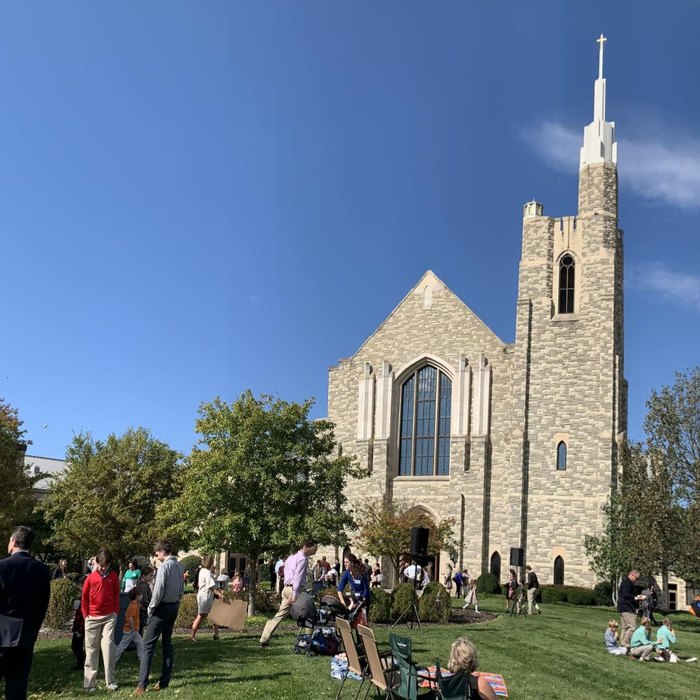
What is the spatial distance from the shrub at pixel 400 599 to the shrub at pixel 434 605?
0.68 meters

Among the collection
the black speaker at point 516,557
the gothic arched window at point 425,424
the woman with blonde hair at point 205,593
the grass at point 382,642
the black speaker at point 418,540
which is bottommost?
the grass at point 382,642

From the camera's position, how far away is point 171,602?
10.9m

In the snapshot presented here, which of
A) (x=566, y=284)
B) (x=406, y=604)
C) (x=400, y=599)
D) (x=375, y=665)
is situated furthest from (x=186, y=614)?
(x=566, y=284)

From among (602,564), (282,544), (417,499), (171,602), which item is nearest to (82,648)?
(171,602)

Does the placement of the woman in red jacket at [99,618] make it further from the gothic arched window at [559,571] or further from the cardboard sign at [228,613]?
the gothic arched window at [559,571]

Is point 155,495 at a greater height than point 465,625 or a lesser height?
greater

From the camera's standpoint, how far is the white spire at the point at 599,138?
40.2m

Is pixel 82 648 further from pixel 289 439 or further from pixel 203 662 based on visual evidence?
pixel 289 439

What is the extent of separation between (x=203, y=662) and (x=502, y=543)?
2596 cm

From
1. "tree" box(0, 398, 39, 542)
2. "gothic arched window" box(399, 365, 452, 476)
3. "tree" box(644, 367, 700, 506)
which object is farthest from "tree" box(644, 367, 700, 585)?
"tree" box(0, 398, 39, 542)

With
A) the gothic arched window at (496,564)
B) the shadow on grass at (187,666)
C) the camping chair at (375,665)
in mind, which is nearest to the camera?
the camping chair at (375,665)

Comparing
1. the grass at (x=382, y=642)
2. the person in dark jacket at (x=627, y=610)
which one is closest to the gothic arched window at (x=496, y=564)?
the grass at (x=382, y=642)

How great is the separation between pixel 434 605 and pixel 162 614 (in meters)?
12.7

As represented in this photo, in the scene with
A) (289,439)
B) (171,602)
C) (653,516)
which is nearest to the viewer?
(171,602)
